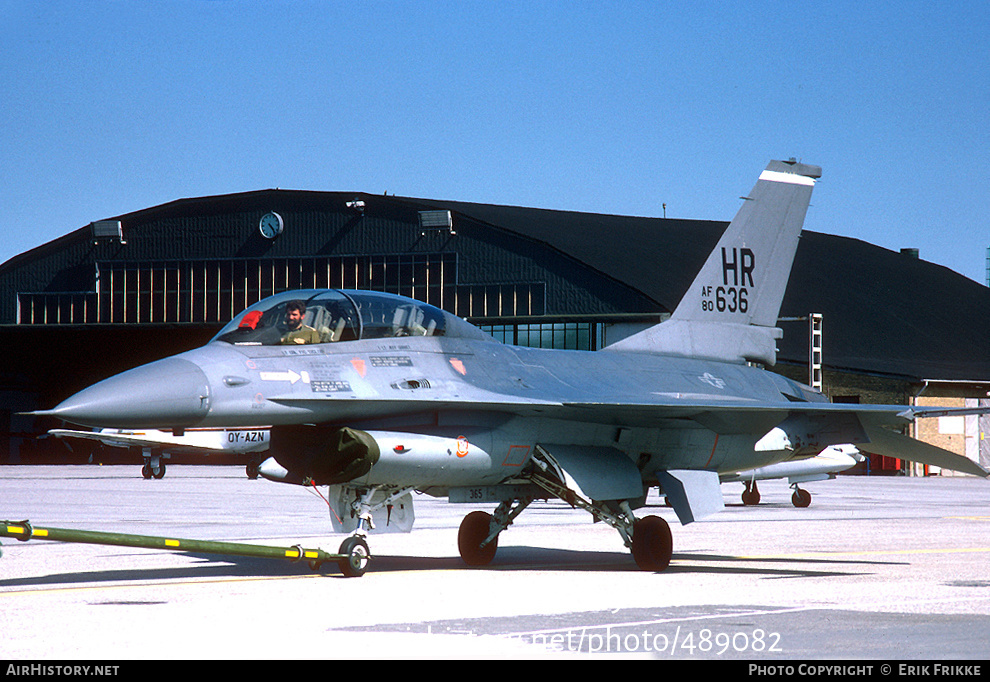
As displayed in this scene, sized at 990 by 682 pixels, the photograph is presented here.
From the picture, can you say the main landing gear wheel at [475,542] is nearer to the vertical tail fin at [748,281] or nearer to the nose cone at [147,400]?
the vertical tail fin at [748,281]

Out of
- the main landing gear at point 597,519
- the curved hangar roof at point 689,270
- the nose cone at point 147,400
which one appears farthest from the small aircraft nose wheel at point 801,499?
the curved hangar roof at point 689,270

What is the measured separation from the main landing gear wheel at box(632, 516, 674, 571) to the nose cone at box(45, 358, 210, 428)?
17.8 ft

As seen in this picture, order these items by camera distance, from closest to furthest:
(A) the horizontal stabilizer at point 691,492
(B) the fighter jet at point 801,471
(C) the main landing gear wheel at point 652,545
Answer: (C) the main landing gear wheel at point 652,545 < (A) the horizontal stabilizer at point 691,492 < (B) the fighter jet at point 801,471

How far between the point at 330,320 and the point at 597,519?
411 centimetres

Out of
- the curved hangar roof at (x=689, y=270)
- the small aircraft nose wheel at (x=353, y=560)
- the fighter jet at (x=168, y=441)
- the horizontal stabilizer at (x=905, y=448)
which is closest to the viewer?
the small aircraft nose wheel at (x=353, y=560)

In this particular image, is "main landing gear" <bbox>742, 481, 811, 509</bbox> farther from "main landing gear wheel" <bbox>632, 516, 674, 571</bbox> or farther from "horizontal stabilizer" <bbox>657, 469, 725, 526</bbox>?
"main landing gear wheel" <bbox>632, 516, 674, 571</bbox>

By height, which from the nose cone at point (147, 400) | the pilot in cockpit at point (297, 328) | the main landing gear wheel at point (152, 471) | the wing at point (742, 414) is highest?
the pilot in cockpit at point (297, 328)

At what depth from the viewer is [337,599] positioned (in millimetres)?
10617

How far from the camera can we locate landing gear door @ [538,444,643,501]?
1353 cm

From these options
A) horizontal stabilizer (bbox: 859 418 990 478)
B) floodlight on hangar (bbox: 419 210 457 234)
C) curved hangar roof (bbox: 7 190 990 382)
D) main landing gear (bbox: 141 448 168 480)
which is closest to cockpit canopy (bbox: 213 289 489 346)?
horizontal stabilizer (bbox: 859 418 990 478)

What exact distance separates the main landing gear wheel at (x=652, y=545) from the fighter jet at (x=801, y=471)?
21.1 ft

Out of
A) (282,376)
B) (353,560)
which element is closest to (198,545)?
(353,560)

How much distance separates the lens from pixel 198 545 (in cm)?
1137

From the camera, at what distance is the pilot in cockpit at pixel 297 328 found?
1252cm
